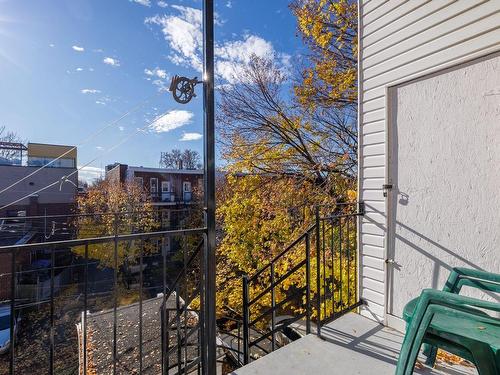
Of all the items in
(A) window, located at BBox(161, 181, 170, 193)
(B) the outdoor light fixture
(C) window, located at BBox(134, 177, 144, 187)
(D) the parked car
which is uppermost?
(B) the outdoor light fixture

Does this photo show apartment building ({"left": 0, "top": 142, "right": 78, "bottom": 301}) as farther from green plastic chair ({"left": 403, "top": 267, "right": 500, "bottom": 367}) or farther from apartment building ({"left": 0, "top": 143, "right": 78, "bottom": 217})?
green plastic chair ({"left": 403, "top": 267, "right": 500, "bottom": 367})

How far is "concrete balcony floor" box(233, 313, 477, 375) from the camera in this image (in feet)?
6.09

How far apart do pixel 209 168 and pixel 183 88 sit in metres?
0.55

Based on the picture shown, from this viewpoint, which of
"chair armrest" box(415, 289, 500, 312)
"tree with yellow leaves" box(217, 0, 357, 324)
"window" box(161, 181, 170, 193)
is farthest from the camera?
"window" box(161, 181, 170, 193)

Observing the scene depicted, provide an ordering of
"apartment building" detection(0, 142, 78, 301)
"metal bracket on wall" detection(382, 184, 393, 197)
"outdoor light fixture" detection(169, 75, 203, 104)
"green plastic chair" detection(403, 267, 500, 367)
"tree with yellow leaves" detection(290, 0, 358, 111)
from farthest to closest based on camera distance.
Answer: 1. "apartment building" detection(0, 142, 78, 301)
2. "tree with yellow leaves" detection(290, 0, 358, 111)
3. "metal bracket on wall" detection(382, 184, 393, 197)
4. "outdoor light fixture" detection(169, 75, 203, 104)
5. "green plastic chair" detection(403, 267, 500, 367)

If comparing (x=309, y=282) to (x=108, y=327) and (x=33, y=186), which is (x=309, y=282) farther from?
(x=33, y=186)

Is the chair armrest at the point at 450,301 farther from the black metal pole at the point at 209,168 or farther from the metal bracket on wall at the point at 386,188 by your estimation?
the metal bracket on wall at the point at 386,188

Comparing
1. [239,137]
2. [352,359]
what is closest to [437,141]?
[352,359]

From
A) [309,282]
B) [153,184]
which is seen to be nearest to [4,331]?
[309,282]

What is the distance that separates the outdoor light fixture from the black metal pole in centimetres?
11

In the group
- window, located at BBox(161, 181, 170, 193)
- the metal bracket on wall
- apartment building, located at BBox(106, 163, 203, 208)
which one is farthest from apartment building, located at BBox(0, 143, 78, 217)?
the metal bracket on wall

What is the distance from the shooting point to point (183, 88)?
1.75 meters

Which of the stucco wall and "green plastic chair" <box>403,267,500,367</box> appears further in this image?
the stucco wall

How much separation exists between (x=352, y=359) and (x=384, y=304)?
0.75 metres
